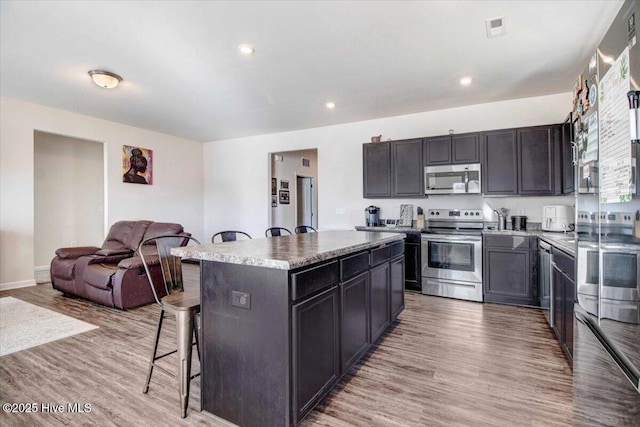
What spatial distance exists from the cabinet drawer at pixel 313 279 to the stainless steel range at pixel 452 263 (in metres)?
2.68

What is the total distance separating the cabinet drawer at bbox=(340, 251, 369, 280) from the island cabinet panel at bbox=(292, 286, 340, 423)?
155 millimetres

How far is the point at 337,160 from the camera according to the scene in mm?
5793

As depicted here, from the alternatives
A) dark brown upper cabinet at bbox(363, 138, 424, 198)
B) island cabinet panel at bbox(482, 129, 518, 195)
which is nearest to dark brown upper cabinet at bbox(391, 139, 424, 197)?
dark brown upper cabinet at bbox(363, 138, 424, 198)

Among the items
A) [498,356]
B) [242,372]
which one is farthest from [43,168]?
[498,356]

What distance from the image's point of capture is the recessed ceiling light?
2988 mm

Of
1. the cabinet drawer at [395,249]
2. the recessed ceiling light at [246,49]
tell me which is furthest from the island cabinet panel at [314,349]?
the recessed ceiling light at [246,49]

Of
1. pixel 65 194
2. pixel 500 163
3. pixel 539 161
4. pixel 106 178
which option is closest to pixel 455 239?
pixel 500 163

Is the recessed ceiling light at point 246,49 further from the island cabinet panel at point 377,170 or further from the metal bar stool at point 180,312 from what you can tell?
the island cabinet panel at point 377,170

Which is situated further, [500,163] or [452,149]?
[452,149]

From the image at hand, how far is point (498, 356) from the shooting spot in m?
2.54

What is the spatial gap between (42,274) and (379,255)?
643 cm

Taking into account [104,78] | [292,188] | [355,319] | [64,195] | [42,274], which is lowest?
[42,274]

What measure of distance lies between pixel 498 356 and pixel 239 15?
11.4 feet

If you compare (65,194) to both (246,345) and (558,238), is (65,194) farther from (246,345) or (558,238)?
(558,238)
